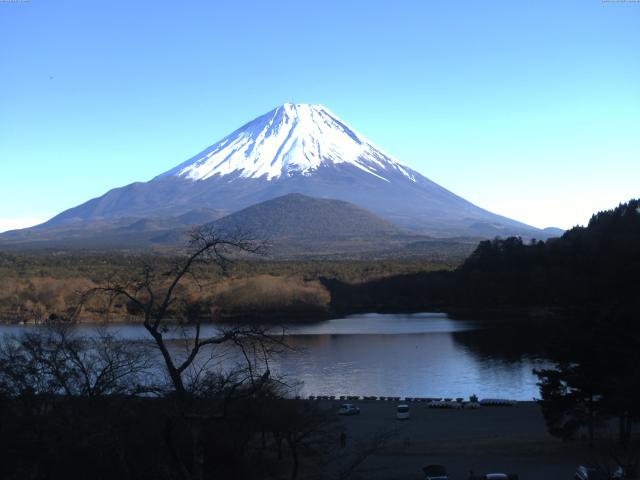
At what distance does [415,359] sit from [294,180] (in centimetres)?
11382

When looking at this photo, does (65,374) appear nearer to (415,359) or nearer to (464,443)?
(464,443)

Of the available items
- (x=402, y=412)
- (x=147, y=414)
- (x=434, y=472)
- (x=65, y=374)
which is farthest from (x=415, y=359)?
(x=147, y=414)

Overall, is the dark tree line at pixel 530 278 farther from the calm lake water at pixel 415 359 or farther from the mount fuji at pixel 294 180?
the mount fuji at pixel 294 180

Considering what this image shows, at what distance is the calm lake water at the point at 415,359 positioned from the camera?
20.3 m

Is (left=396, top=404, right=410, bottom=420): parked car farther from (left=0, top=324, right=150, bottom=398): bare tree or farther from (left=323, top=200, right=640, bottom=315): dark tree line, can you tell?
(left=323, top=200, right=640, bottom=315): dark tree line

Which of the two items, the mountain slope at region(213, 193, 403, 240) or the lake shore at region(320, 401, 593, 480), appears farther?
the mountain slope at region(213, 193, 403, 240)

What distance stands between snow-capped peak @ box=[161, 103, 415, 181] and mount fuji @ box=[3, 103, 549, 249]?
0.18 metres

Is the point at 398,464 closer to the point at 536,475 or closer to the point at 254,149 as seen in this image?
the point at 536,475

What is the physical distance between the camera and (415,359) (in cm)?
2503

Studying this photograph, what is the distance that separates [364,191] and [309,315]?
320 ft

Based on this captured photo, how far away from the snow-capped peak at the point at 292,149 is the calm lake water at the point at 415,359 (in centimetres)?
11050

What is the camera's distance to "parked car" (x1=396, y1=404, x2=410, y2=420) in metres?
16.0

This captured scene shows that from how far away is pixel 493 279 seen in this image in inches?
1684

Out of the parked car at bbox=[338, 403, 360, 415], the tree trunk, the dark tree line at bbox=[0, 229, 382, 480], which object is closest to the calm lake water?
the parked car at bbox=[338, 403, 360, 415]
